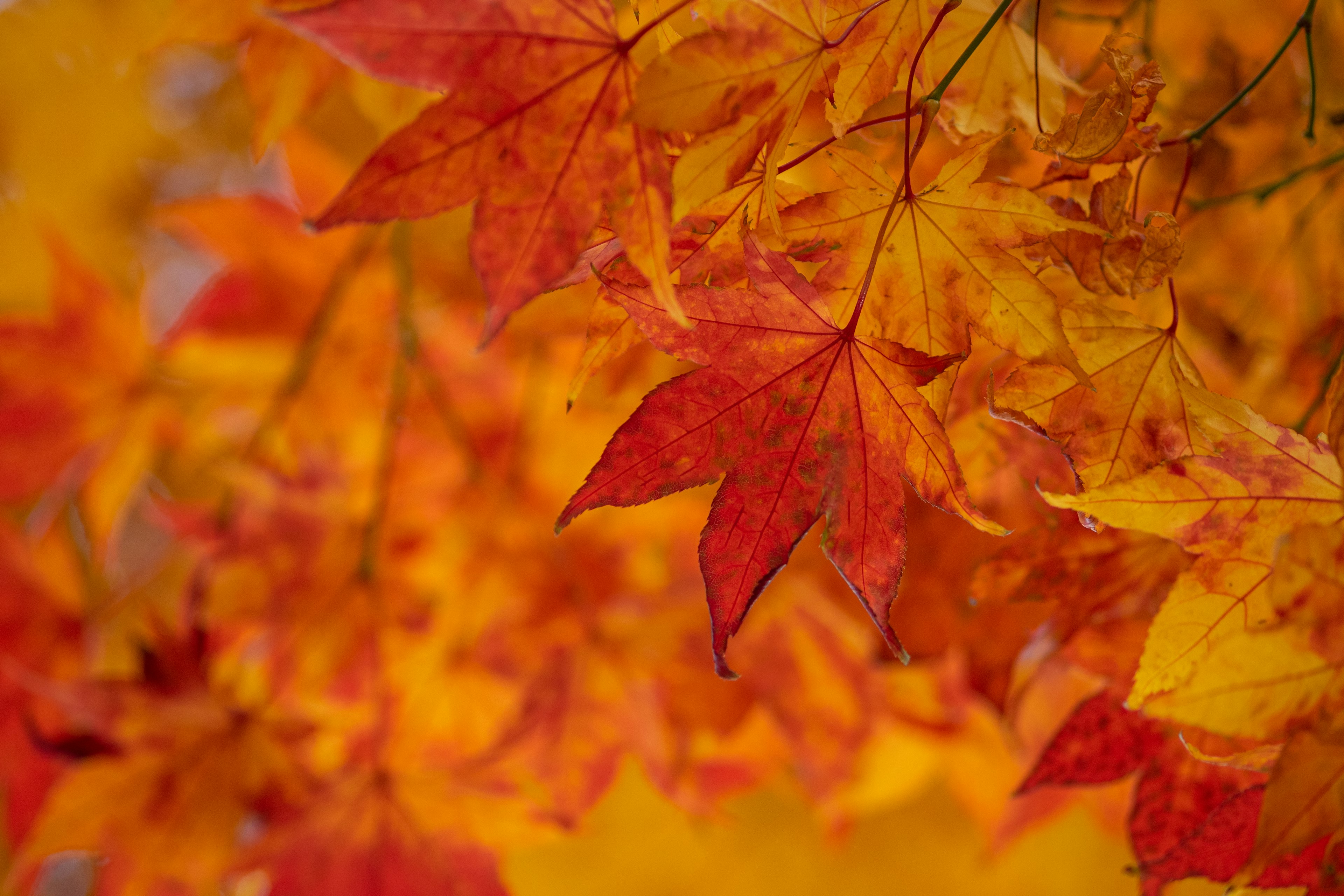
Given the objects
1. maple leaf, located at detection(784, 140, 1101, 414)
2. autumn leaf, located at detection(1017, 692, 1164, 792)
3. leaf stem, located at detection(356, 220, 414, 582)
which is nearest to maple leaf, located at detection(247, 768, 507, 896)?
leaf stem, located at detection(356, 220, 414, 582)

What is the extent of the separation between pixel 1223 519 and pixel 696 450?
0.77 feet

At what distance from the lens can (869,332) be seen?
1.31 ft

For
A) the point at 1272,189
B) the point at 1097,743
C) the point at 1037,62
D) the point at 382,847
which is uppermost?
the point at 1037,62

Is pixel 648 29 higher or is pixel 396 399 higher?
pixel 648 29

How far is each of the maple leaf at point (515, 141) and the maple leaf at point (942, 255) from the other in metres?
0.09

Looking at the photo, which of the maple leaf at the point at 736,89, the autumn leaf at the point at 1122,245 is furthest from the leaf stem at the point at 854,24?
the autumn leaf at the point at 1122,245

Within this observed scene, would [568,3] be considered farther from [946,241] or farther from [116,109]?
[116,109]

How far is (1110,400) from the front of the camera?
382 mm

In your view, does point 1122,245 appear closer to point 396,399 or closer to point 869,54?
point 869,54

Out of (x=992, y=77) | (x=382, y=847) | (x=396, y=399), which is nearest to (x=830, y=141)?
(x=992, y=77)

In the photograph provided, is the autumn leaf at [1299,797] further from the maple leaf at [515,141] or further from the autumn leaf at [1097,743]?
the maple leaf at [515,141]

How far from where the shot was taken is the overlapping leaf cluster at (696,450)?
35 cm

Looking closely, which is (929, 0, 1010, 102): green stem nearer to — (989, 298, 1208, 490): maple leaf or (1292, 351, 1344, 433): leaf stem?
(989, 298, 1208, 490): maple leaf

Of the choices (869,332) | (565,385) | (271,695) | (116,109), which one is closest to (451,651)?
(271,695)
